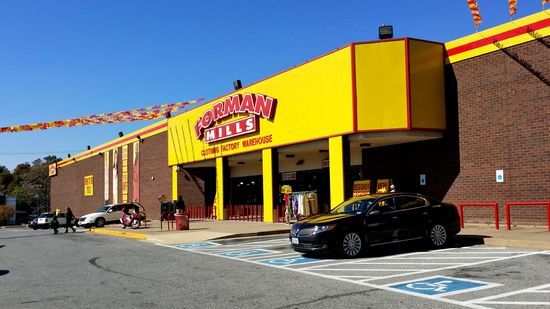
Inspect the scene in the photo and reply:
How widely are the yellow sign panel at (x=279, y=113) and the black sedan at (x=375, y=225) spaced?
6.43m

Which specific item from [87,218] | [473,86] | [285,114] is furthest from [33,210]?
[473,86]

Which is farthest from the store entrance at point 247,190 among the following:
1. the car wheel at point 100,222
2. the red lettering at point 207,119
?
the car wheel at point 100,222

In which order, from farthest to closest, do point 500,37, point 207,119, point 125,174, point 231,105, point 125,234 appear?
1. point 125,174
2. point 207,119
3. point 231,105
4. point 125,234
5. point 500,37

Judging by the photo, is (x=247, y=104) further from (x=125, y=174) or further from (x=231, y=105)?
(x=125, y=174)

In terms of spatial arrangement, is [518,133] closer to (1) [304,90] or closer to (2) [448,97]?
(2) [448,97]

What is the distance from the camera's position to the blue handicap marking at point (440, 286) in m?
7.80

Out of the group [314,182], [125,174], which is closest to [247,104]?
[314,182]

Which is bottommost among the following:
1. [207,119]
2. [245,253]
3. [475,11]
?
[245,253]

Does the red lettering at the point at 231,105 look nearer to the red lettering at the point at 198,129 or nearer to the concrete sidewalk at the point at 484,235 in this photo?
the red lettering at the point at 198,129

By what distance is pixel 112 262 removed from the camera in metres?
12.6

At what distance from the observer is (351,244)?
11.7 metres

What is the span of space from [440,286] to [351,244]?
12.0 feet

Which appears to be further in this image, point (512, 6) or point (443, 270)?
point (512, 6)

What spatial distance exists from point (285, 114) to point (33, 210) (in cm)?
11789
